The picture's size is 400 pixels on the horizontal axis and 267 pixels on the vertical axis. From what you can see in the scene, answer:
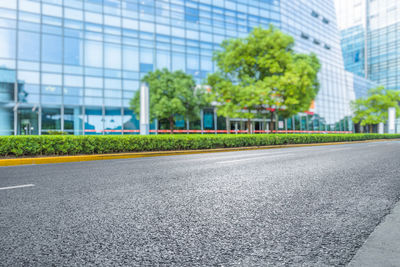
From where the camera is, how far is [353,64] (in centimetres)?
8319

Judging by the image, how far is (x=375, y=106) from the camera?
50625 millimetres

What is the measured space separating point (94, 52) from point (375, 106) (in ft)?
154

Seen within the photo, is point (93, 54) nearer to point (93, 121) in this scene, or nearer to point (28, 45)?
point (28, 45)

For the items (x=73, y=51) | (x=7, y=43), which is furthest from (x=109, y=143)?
(x=7, y=43)

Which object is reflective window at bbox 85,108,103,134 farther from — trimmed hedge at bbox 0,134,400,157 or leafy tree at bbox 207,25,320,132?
trimmed hedge at bbox 0,134,400,157

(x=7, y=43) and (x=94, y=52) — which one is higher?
(x=94, y=52)

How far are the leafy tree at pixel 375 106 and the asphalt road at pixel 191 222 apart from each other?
170 ft

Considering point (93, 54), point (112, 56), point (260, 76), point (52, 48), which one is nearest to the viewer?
point (260, 76)

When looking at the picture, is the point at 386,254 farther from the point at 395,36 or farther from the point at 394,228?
the point at 395,36

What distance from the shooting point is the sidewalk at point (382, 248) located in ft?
6.18

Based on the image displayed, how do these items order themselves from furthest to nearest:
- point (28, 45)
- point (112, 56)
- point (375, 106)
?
1. point (375, 106)
2. point (112, 56)
3. point (28, 45)

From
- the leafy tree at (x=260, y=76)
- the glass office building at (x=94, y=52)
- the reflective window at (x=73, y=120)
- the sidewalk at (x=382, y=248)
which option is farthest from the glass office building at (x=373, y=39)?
the sidewalk at (x=382, y=248)

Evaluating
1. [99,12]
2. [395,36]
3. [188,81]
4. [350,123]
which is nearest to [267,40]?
[188,81]

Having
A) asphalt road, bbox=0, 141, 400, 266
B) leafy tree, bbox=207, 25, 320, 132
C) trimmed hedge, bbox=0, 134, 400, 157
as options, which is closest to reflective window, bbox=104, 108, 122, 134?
leafy tree, bbox=207, 25, 320, 132
